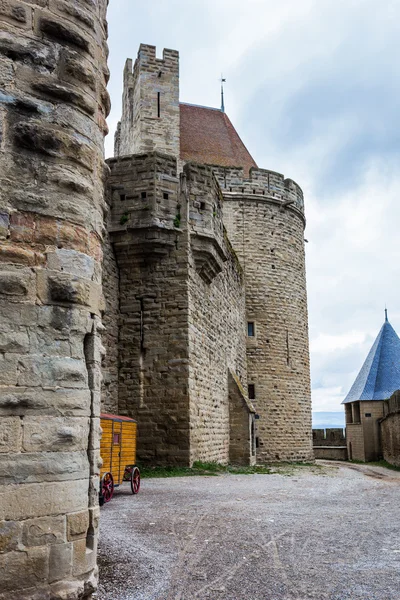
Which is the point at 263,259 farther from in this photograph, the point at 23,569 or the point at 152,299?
the point at 23,569

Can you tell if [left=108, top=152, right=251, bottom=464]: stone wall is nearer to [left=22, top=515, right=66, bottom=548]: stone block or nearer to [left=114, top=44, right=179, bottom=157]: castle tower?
[left=114, top=44, right=179, bottom=157]: castle tower

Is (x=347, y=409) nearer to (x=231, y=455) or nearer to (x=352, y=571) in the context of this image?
(x=231, y=455)

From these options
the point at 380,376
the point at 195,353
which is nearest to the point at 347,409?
the point at 380,376

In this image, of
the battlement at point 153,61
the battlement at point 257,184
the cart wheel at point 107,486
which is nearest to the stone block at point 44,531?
the cart wheel at point 107,486

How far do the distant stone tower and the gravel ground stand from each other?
12.6 metres

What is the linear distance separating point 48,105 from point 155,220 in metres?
8.65

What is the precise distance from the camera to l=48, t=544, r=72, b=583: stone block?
122 inches

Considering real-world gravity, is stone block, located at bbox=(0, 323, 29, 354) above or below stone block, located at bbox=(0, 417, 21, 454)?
above

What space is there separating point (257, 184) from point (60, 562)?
64.3ft

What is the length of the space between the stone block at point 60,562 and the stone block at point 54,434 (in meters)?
0.50

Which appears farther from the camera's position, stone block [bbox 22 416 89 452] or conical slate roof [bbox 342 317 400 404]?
conical slate roof [bbox 342 317 400 404]

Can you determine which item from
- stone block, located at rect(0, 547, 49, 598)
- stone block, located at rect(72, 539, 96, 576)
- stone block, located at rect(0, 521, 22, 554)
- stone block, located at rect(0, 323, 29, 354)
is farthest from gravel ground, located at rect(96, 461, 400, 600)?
stone block, located at rect(0, 323, 29, 354)

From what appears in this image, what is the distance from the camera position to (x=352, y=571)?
4.26 m

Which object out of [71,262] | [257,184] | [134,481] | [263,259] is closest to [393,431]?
[263,259]
